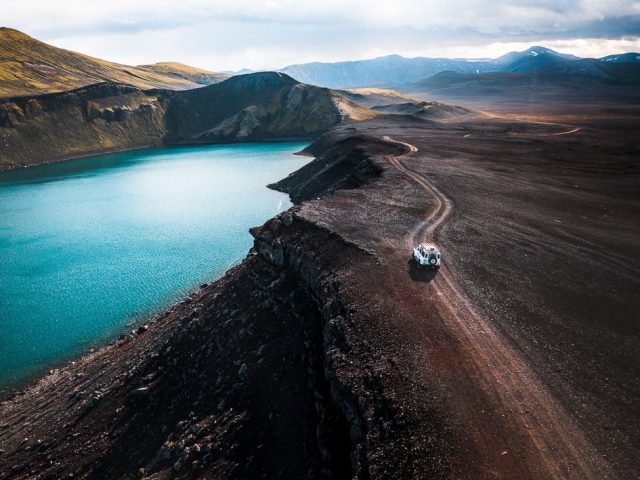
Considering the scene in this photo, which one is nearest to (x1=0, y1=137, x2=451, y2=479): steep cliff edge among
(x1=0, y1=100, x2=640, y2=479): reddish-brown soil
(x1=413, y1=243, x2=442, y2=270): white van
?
(x1=0, y1=100, x2=640, y2=479): reddish-brown soil

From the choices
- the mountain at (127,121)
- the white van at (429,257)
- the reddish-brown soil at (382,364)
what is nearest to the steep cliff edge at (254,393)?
the reddish-brown soil at (382,364)

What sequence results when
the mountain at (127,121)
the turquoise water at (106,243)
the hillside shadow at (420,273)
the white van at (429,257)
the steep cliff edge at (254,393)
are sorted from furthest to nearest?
the mountain at (127,121) → the turquoise water at (106,243) → the white van at (429,257) → the hillside shadow at (420,273) → the steep cliff edge at (254,393)

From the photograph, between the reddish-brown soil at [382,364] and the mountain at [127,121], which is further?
the mountain at [127,121]

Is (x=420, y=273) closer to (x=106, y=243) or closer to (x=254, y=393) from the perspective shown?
(x=254, y=393)

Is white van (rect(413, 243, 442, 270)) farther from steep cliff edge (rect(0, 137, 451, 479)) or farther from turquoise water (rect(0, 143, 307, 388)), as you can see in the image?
turquoise water (rect(0, 143, 307, 388))

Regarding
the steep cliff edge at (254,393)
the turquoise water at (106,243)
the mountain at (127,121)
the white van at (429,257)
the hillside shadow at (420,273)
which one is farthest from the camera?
the mountain at (127,121)

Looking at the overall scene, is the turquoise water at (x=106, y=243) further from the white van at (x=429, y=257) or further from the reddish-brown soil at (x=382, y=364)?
the white van at (x=429, y=257)
